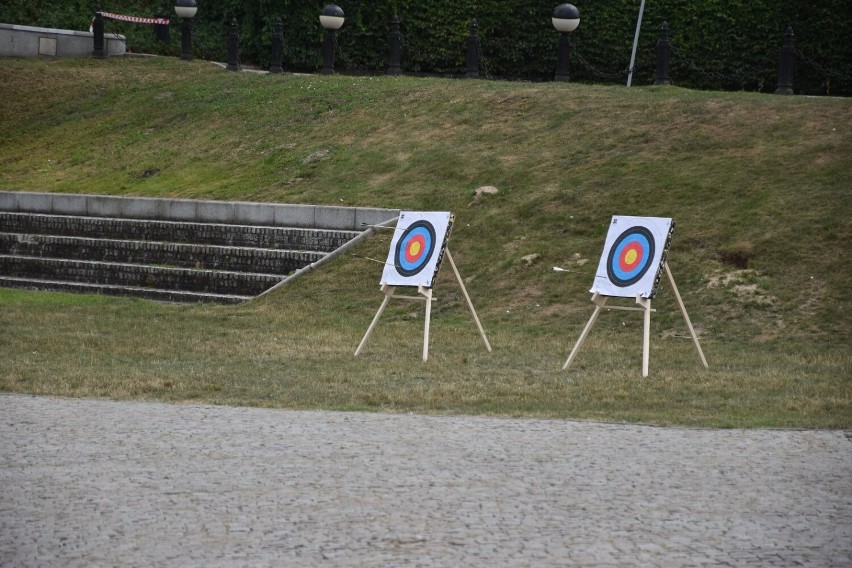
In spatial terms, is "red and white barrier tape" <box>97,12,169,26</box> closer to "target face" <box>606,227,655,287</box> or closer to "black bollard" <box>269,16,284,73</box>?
"black bollard" <box>269,16,284,73</box>

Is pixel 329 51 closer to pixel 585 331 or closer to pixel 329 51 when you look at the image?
pixel 329 51

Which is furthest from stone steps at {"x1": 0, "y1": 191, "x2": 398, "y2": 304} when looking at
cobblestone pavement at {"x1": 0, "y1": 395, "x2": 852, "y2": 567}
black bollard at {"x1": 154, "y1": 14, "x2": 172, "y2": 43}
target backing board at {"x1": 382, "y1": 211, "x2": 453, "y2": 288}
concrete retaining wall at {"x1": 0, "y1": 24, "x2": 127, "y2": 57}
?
black bollard at {"x1": 154, "y1": 14, "x2": 172, "y2": 43}

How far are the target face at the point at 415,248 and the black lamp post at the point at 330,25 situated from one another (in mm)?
13764

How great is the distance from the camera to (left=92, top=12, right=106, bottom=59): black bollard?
101 ft

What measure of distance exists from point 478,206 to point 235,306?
3887 mm

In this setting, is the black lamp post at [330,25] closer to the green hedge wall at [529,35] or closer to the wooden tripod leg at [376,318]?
the green hedge wall at [529,35]

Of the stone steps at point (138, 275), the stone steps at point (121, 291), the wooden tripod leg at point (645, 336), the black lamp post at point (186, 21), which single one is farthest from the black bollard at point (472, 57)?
the wooden tripod leg at point (645, 336)

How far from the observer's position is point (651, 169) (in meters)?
18.5

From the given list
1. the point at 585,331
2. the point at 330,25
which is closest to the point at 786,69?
the point at 330,25

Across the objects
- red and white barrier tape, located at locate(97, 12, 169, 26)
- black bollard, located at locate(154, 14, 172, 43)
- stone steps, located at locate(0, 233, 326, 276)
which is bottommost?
stone steps, located at locate(0, 233, 326, 276)

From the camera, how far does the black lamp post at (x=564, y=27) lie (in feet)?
80.6

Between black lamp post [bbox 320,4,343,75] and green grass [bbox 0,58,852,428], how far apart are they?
0.71 m

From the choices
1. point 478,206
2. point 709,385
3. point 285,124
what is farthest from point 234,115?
point 709,385

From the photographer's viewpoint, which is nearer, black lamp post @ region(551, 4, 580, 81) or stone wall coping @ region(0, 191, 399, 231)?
stone wall coping @ region(0, 191, 399, 231)
